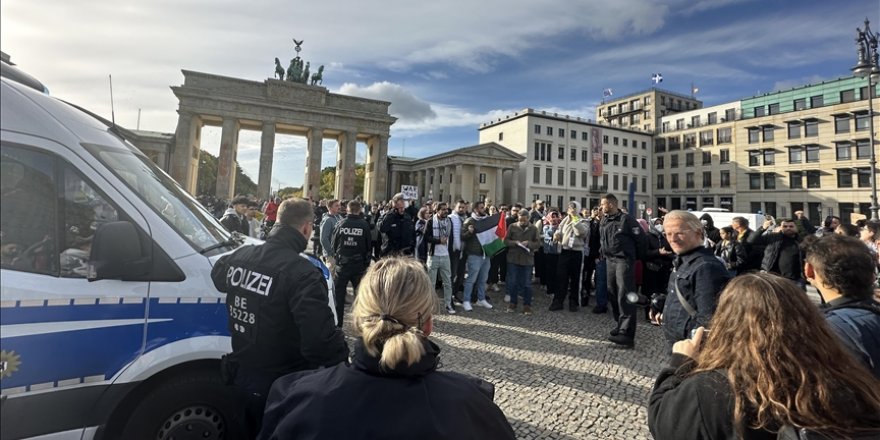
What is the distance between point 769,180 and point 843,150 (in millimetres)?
8831

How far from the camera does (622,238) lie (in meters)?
6.64

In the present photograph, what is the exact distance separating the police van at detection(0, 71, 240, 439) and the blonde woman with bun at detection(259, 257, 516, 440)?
1.52 meters

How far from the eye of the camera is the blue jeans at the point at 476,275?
877cm

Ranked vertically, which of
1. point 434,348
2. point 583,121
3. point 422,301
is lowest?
point 434,348

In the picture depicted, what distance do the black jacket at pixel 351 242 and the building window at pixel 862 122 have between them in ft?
230

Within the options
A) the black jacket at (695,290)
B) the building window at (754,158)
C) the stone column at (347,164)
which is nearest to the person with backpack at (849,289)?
the black jacket at (695,290)

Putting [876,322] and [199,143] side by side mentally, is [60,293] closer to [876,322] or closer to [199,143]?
[876,322]

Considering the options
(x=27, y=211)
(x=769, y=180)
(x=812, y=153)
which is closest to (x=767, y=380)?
(x=27, y=211)

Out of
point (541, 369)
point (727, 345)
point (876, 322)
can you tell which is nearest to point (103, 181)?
point (727, 345)

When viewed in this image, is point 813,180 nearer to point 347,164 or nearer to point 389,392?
point 347,164

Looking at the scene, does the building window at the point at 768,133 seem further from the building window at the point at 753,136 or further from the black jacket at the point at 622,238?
the black jacket at the point at 622,238

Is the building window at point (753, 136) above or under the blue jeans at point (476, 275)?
above

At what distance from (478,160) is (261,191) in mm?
30338

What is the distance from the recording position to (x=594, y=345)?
6.47m
